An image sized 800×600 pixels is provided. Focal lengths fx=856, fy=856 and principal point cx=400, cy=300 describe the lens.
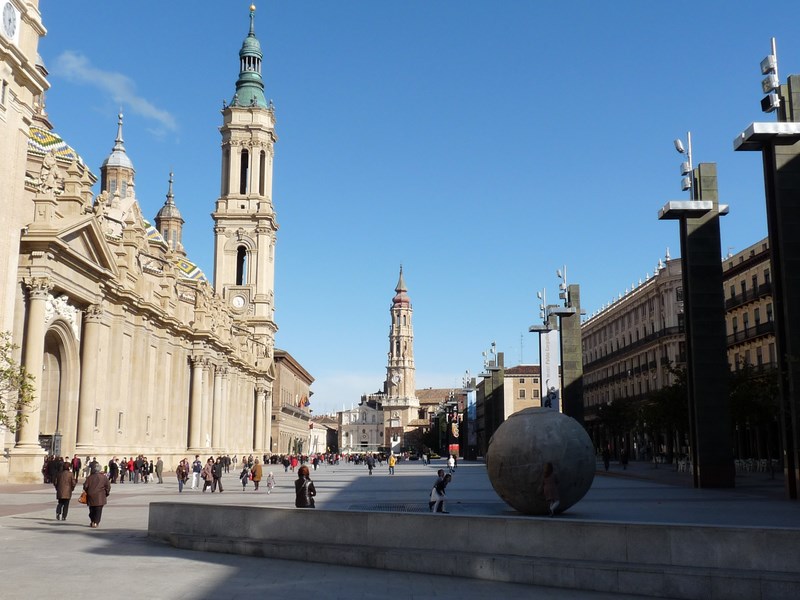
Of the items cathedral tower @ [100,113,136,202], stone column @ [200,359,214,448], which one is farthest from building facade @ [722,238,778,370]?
cathedral tower @ [100,113,136,202]

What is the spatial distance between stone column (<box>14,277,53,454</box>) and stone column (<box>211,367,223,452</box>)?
35932 millimetres

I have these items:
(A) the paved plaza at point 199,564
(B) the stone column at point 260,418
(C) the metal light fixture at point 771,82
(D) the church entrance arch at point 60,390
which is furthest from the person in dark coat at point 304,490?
(B) the stone column at point 260,418

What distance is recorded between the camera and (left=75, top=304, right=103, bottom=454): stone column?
136ft

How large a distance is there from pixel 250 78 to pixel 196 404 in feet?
166

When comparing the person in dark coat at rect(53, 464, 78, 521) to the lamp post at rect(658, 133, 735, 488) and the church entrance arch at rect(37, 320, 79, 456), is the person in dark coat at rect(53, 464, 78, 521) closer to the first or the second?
the church entrance arch at rect(37, 320, 79, 456)

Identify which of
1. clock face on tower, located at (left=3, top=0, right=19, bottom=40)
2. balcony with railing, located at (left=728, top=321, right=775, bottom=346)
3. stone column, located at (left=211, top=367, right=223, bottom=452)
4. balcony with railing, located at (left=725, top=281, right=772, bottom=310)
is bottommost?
stone column, located at (left=211, top=367, right=223, bottom=452)

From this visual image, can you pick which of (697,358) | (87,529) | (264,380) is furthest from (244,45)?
(87,529)

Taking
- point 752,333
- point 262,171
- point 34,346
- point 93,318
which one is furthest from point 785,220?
point 262,171

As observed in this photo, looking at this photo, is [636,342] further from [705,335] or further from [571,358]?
[705,335]

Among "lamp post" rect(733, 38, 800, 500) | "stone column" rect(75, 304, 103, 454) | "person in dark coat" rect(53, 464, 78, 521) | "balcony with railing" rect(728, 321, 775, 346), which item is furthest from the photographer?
"balcony with railing" rect(728, 321, 775, 346)

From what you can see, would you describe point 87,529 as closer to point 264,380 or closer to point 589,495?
point 589,495

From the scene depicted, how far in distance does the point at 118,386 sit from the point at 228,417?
111ft

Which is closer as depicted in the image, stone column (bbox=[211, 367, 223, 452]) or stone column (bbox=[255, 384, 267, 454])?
stone column (bbox=[211, 367, 223, 452])

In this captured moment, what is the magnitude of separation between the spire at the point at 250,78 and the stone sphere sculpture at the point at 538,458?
293ft
